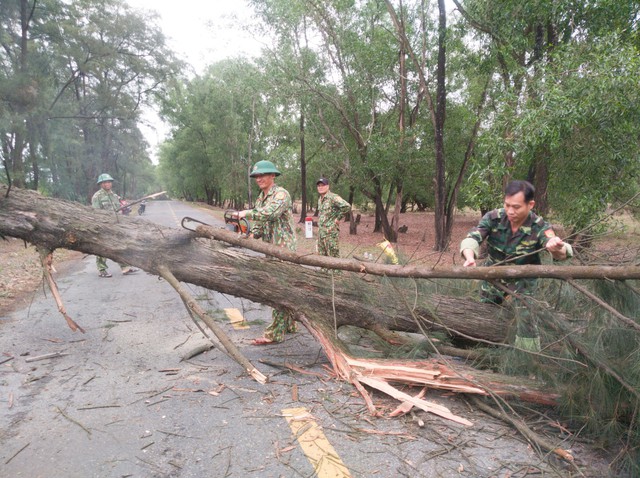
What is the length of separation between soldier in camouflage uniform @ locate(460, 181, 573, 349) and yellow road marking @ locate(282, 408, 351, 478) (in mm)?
1577

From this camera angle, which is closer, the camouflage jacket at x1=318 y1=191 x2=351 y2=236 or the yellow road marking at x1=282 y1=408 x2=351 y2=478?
the yellow road marking at x1=282 y1=408 x2=351 y2=478

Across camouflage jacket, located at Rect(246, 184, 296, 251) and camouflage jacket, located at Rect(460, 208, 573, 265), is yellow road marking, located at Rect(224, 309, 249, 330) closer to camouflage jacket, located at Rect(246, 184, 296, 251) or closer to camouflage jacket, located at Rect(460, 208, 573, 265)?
camouflage jacket, located at Rect(246, 184, 296, 251)

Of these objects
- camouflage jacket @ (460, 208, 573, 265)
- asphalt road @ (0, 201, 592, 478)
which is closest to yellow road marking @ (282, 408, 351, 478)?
asphalt road @ (0, 201, 592, 478)

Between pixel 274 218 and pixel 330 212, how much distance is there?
216 cm

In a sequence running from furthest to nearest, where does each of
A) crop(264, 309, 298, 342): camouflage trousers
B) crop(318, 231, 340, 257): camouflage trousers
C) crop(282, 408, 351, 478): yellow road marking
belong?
crop(318, 231, 340, 257): camouflage trousers, crop(264, 309, 298, 342): camouflage trousers, crop(282, 408, 351, 478): yellow road marking

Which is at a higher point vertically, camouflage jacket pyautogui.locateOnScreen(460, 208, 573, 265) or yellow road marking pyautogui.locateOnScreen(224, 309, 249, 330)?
camouflage jacket pyautogui.locateOnScreen(460, 208, 573, 265)

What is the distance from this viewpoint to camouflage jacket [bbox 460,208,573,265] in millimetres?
3031

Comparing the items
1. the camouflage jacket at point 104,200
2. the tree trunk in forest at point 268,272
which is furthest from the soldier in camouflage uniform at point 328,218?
the camouflage jacket at point 104,200

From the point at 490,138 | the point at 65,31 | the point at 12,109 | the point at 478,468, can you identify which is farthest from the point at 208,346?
the point at 65,31

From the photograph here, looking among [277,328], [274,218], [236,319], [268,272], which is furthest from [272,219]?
[236,319]

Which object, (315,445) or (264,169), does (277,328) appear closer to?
(264,169)

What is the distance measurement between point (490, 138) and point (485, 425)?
19.1 feet

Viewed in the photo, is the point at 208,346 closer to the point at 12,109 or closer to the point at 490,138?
the point at 490,138

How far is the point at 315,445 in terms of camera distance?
232 centimetres
